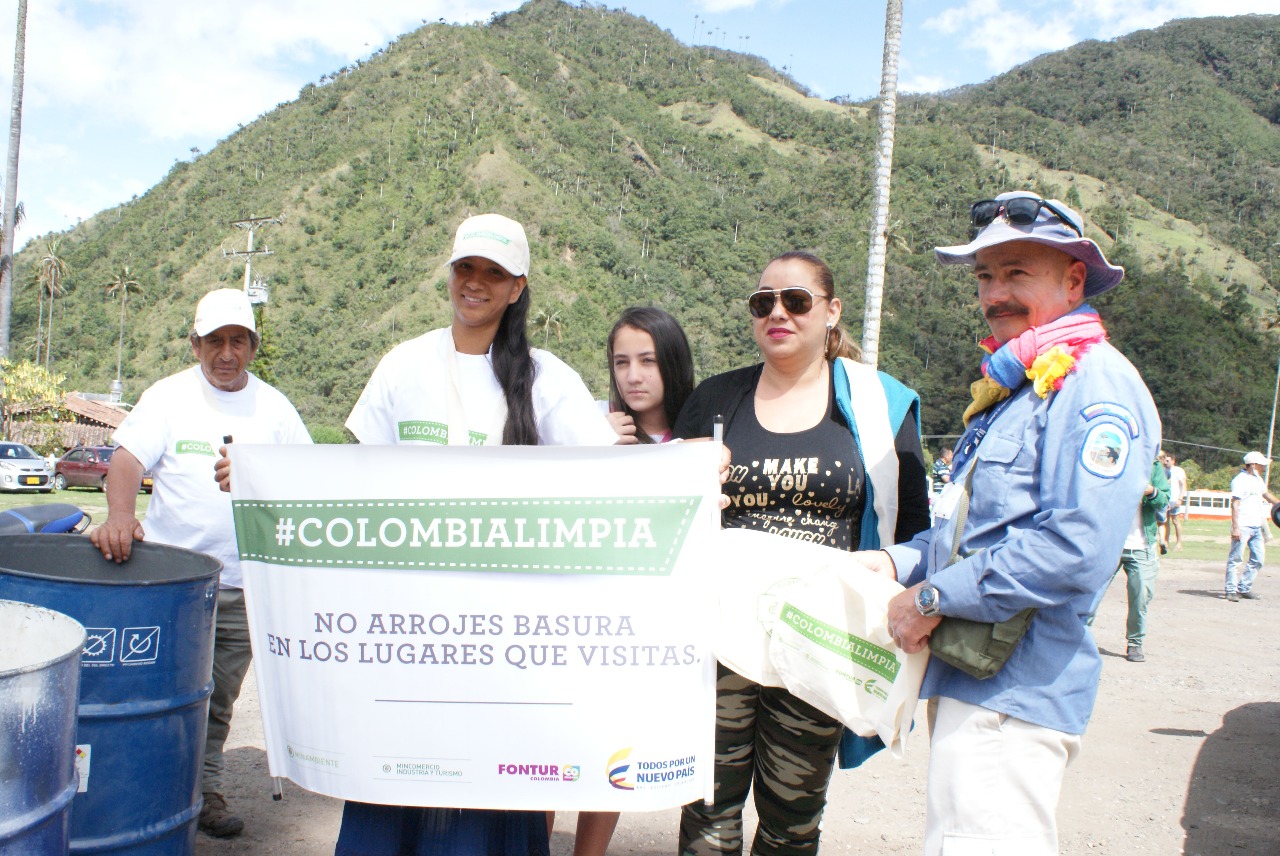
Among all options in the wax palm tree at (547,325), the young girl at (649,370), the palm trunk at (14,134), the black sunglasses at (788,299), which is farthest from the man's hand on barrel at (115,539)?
the wax palm tree at (547,325)

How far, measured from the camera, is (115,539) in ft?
11.3

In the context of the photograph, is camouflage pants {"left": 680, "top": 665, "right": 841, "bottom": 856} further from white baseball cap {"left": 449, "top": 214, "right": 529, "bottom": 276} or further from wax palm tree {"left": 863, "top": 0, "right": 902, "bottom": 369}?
wax palm tree {"left": 863, "top": 0, "right": 902, "bottom": 369}

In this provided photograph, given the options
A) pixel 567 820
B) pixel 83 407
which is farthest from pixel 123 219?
pixel 567 820

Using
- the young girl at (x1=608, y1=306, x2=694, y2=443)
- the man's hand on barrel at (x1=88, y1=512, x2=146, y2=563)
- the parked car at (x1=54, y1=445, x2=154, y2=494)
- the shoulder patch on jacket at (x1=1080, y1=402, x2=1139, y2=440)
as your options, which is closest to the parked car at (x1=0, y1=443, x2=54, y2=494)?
the parked car at (x1=54, y1=445, x2=154, y2=494)

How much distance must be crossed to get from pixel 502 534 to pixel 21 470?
29363 millimetres

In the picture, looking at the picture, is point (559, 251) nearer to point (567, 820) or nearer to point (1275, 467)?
point (1275, 467)

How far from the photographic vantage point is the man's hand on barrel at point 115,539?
346 centimetres

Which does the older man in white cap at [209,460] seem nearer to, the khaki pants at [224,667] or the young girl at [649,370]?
the khaki pants at [224,667]

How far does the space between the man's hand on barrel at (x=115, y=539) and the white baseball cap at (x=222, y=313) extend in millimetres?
963

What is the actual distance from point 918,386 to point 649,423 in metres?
72.4

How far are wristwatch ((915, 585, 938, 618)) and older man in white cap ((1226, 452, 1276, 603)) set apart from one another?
44.4 feet

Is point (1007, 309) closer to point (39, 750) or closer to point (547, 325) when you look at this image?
point (39, 750)

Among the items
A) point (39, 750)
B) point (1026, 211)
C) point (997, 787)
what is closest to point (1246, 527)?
point (1026, 211)

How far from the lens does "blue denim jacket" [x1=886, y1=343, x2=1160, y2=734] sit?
2254 mm
